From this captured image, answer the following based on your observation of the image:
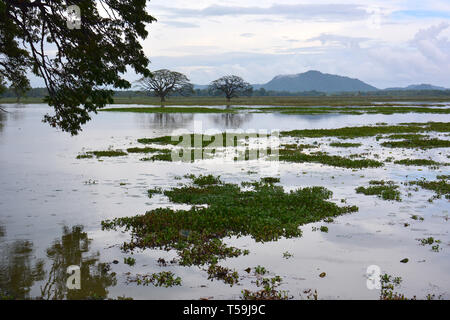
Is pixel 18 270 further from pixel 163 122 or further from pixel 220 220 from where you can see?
pixel 163 122

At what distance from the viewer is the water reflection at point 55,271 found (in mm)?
8734

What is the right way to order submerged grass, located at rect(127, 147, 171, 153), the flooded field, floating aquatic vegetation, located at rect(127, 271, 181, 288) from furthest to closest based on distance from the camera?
1. submerged grass, located at rect(127, 147, 171, 153)
2. floating aquatic vegetation, located at rect(127, 271, 181, 288)
3. the flooded field

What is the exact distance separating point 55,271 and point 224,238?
4759 millimetres

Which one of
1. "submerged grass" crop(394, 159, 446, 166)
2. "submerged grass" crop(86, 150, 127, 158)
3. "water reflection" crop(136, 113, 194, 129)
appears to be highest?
"water reflection" crop(136, 113, 194, 129)

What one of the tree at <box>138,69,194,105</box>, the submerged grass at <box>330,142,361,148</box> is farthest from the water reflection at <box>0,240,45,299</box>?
the tree at <box>138,69,194,105</box>

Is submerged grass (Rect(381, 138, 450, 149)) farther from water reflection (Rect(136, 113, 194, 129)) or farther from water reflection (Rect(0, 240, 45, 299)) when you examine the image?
water reflection (Rect(0, 240, 45, 299))

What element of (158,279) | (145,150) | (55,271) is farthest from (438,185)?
(145,150)

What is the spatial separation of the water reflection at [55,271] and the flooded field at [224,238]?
0.03 m

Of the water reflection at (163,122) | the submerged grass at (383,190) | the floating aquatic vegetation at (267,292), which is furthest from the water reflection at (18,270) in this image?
the water reflection at (163,122)

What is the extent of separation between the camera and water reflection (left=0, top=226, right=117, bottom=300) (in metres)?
8.73

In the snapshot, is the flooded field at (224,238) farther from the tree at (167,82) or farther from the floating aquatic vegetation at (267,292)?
the tree at (167,82)

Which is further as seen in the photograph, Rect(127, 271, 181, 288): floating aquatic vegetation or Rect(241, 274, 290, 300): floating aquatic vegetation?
Rect(127, 271, 181, 288): floating aquatic vegetation

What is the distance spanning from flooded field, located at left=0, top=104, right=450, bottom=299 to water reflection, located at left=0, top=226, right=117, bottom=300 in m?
0.03
